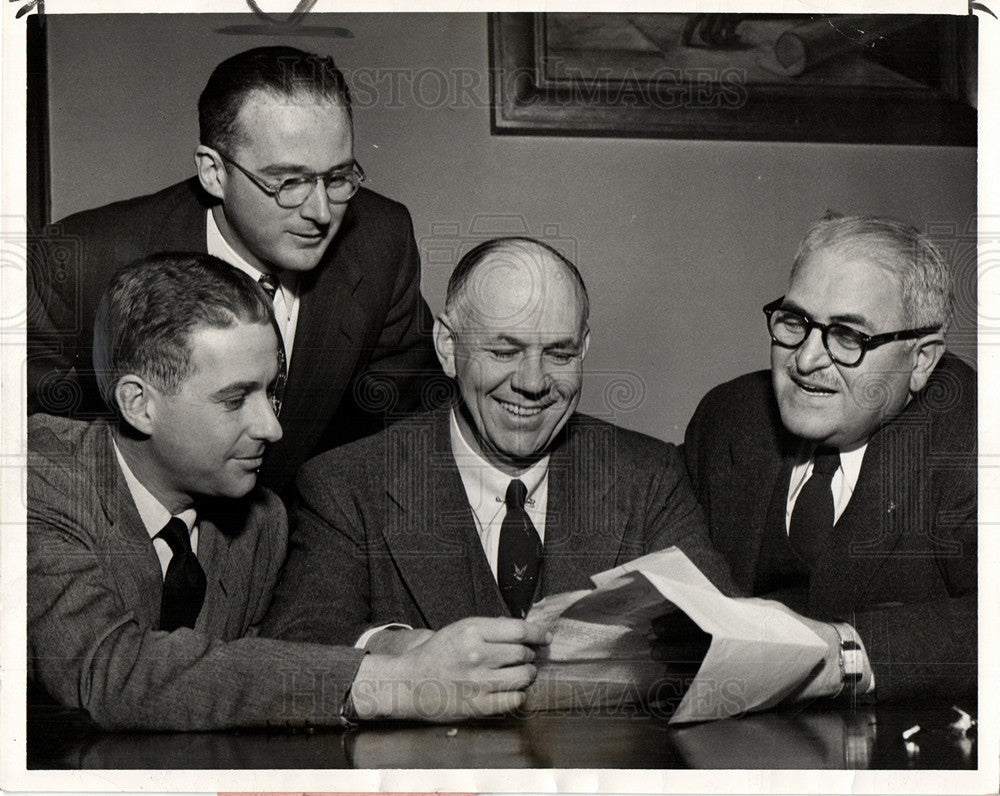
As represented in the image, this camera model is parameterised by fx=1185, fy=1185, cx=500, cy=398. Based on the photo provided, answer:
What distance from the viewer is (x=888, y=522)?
3.50 m

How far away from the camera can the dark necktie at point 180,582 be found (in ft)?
11.0

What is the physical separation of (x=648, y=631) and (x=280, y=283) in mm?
1458

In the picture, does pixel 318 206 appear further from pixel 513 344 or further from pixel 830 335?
pixel 830 335

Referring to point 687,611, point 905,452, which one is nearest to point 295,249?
point 687,611

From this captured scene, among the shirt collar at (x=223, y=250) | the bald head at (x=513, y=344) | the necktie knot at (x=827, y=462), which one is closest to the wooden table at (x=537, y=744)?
the necktie knot at (x=827, y=462)

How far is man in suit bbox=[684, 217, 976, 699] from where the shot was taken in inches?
135

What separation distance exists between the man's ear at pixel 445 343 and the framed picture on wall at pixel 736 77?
59 cm

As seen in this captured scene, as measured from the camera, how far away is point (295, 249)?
3.43m

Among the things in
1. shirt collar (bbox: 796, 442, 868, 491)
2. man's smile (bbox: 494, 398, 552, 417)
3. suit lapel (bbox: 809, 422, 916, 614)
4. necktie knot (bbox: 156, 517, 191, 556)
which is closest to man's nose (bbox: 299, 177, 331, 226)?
man's smile (bbox: 494, 398, 552, 417)

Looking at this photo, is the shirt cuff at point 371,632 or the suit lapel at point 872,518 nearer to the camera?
the shirt cuff at point 371,632

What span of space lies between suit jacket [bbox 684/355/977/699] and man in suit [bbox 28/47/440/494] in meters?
0.90

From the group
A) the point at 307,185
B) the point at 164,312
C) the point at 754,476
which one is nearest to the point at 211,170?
the point at 307,185

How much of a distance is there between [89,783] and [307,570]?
34.4 inches

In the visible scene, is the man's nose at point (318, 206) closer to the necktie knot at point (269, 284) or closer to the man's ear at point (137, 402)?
the necktie knot at point (269, 284)
